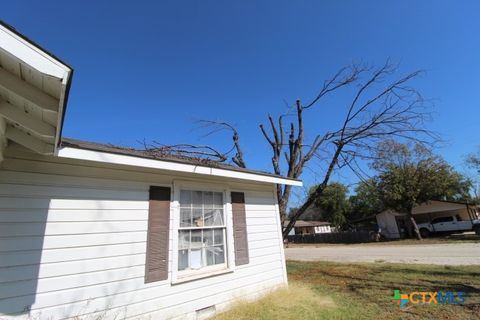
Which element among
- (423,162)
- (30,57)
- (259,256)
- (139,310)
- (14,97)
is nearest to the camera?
(30,57)

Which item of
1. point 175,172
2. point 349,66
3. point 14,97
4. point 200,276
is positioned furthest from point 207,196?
point 349,66

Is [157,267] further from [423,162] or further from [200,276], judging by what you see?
[423,162]

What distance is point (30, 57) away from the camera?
171 cm

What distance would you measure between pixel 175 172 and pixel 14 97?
2567mm

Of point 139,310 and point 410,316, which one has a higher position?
point 139,310

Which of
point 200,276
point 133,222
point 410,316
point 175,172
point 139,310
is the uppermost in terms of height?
point 175,172

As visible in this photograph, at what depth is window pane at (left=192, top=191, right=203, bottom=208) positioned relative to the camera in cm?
463

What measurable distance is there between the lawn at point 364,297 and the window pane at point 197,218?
157 cm

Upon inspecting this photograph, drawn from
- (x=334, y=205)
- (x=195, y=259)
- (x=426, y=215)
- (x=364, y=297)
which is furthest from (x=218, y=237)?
(x=334, y=205)

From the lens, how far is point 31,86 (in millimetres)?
1969

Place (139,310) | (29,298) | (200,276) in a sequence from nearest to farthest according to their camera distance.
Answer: (29,298)
(139,310)
(200,276)

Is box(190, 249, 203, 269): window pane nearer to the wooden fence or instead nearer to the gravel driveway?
the gravel driveway

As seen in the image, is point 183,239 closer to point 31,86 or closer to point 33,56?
point 31,86

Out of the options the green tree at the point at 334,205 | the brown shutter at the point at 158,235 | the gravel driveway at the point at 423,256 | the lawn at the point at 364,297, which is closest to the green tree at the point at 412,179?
the gravel driveway at the point at 423,256
